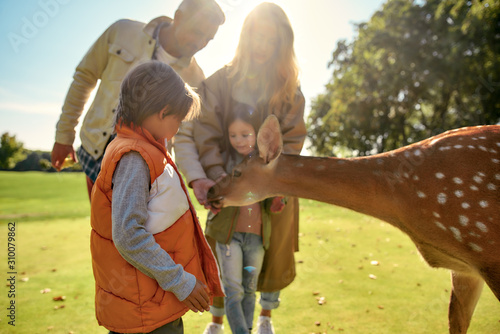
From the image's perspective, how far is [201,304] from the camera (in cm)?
171

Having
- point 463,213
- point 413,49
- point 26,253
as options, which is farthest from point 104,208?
point 413,49

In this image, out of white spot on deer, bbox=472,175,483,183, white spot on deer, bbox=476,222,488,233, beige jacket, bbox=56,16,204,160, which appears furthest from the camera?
beige jacket, bbox=56,16,204,160

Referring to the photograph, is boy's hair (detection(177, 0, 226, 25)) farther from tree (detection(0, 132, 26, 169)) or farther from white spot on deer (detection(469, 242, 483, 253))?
tree (detection(0, 132, 26, 169))

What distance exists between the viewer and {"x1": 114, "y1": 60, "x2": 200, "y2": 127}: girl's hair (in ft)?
5.59

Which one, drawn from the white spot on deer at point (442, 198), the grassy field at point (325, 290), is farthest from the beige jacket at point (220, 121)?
the grassy field at point (325, 290)

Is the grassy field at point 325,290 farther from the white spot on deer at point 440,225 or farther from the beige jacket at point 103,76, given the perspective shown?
the beige jacket at point 103,76

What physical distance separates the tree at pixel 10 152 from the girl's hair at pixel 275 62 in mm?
39023

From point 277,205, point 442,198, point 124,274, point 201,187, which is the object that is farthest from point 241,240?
point 442,198

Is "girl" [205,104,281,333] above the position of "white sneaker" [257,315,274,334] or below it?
above

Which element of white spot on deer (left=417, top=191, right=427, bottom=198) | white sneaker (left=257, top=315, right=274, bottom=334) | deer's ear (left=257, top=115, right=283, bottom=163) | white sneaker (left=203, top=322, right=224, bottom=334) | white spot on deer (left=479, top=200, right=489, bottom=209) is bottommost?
white sneaker (left=203, top=322, right=224, bottom=334)

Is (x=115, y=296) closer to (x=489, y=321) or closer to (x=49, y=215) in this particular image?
(x=489, y=321)

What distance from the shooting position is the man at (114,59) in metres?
2.77

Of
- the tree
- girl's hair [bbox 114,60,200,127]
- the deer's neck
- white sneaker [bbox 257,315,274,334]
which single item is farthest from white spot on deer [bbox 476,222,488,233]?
the tree

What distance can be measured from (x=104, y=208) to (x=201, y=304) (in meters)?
0.66
